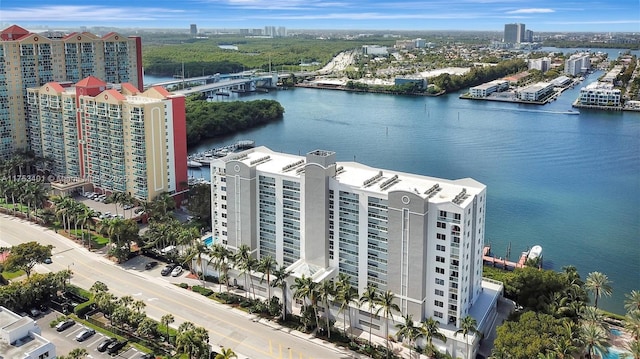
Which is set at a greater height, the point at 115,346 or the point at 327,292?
the point at 327,292

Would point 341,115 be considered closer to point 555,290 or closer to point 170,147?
point 170,147

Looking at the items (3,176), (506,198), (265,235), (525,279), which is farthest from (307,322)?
(3,176)

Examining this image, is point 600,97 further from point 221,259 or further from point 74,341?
point 74,341

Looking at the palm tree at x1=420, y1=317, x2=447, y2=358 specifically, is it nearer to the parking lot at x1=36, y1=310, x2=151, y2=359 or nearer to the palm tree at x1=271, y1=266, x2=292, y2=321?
the palm tree at x1=271, y1=266, x2=292, y2=321

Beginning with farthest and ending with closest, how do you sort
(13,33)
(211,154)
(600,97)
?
1. (600,97)
2. (211,154)
3. (13,33)

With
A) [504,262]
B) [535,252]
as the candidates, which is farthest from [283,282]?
[535,252]

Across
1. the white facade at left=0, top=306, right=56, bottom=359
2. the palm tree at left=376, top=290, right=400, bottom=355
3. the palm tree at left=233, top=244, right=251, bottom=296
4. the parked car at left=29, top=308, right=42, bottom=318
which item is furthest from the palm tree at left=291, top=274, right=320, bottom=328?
the parked car at left=29, top=308, right=42, bottom=318

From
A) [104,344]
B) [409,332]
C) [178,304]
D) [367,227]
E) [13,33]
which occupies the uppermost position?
[13,33]
